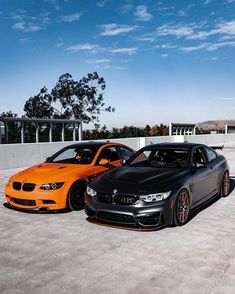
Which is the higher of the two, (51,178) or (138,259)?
(51,178)

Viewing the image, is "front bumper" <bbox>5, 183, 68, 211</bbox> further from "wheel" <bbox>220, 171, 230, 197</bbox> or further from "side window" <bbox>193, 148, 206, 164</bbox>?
"wheel" <bbox>220, 171, 230, 197</bbox>

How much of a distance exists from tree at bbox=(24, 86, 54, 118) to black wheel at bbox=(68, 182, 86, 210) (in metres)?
35.7

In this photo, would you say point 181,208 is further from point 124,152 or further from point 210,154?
point 124,152

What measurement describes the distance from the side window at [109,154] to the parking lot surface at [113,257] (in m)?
1.99

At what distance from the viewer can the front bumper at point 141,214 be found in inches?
207

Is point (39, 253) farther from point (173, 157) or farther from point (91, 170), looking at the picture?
point (173, 157)

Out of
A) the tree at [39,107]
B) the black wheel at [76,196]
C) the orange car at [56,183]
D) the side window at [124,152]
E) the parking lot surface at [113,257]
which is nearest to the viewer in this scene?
the parking lot surface at [113,257]

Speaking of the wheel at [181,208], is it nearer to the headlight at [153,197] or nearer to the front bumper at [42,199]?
the headlight at [153,197]

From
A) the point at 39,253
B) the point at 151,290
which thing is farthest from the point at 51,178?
the point at 151,290

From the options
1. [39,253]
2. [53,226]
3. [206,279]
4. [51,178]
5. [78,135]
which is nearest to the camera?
[206,279]

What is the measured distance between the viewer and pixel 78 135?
22906 mm

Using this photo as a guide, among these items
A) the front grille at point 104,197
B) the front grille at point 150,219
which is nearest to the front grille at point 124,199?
the front grille at point 104,197

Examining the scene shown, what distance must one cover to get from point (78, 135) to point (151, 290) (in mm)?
19705

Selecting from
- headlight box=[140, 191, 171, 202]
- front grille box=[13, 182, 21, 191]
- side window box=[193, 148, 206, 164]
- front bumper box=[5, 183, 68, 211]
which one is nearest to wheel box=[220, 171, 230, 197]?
side window box=[193, 148, 206, 164]
